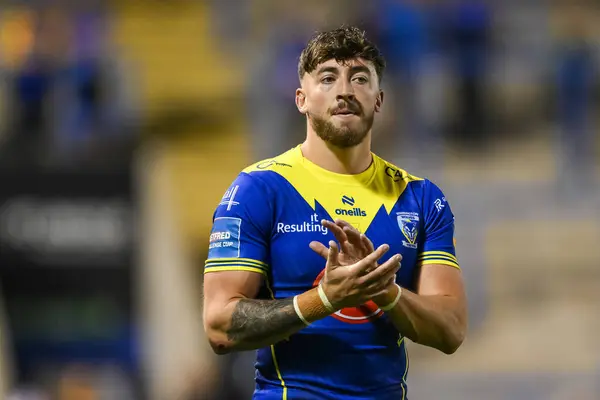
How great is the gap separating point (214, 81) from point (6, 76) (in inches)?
167

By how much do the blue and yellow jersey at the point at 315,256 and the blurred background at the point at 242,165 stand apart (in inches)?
293

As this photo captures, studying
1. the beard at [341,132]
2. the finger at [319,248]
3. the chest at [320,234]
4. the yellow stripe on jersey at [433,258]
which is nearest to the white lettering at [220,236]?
the chest at [320,234]

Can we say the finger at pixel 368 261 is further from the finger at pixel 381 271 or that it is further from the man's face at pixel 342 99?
the man's face at pixel 342 99

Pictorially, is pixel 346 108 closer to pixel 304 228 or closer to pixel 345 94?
pixel 345 94

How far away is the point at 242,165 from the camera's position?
1844cm

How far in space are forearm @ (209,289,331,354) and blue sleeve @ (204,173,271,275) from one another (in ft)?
0.59

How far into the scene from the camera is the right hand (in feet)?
14.6

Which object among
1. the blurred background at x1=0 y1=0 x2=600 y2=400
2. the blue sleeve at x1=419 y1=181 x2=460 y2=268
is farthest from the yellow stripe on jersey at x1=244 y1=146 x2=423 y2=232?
the blurred background at x1=0 y1=0 x2=600 y2=400

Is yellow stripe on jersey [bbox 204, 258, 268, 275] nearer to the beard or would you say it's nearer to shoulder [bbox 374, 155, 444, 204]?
the beard

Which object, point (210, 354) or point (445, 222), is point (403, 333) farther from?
point (210, 354)

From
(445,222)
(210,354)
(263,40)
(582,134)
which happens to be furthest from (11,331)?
(445,222)

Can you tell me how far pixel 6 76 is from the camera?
17266 mm

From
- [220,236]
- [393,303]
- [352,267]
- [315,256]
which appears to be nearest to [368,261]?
[352,267]

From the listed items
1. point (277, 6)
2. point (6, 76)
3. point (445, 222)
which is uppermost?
point (277, 6)
